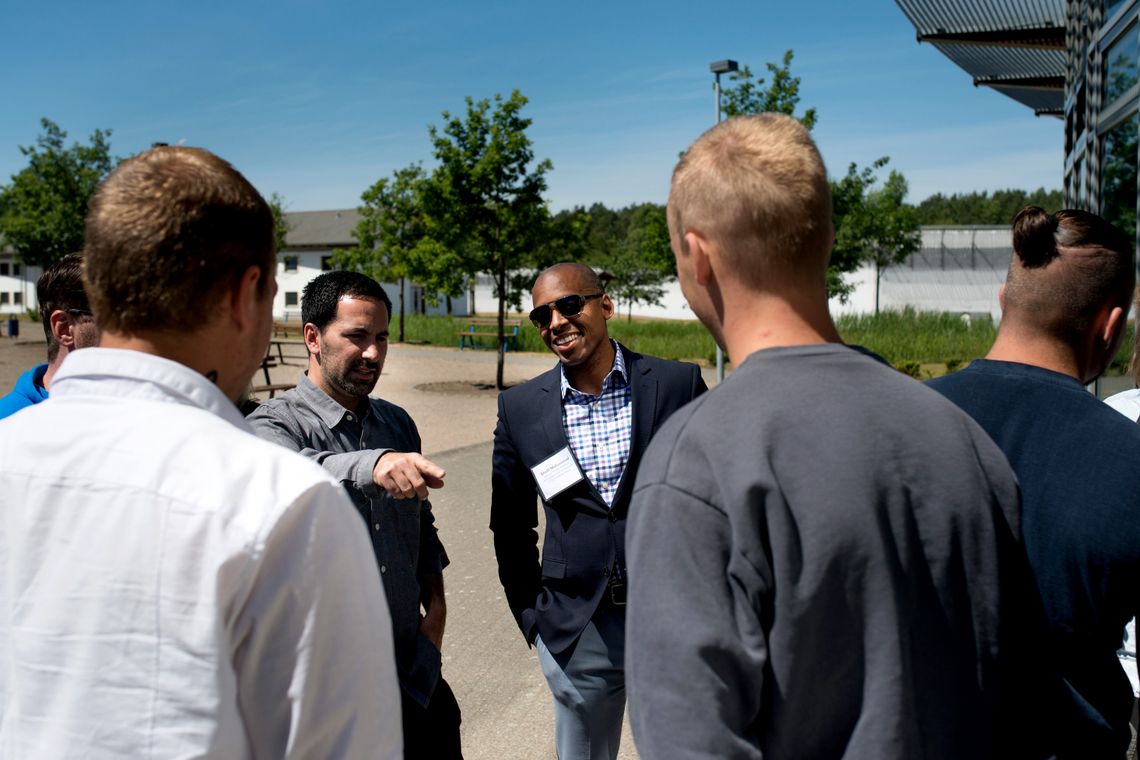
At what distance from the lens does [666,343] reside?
92.3ft

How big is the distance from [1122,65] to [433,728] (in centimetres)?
622

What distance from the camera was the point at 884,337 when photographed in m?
25.8

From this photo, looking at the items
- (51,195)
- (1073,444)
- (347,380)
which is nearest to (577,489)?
(347,380)

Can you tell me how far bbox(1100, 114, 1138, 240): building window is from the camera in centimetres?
596

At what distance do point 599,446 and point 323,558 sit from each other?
2230 mm

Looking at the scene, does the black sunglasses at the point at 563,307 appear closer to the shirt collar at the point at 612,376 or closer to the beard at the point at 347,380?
the shirt collar at the point at 612,376

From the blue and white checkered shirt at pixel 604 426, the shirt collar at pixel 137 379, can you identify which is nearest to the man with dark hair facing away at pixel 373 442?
the blue and white checkered shirt at pixel 604 426

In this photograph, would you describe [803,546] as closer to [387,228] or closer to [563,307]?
[563,307]

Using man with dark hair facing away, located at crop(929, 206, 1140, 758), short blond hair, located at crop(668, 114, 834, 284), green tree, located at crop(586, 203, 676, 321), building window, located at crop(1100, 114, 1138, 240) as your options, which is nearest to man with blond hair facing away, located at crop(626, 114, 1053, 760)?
short blond hair, located at crop(668, 114, 834, 284)

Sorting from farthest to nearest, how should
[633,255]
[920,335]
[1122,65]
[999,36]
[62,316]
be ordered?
[633,255]
[920,335]
[999,36]
[1122,65]
[62,316]

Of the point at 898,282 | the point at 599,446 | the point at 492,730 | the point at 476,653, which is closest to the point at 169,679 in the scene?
the point at 599,446

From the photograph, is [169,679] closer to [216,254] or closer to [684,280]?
[216,254]

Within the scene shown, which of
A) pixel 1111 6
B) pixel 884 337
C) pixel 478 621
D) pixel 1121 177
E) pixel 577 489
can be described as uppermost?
pixel 1111 6

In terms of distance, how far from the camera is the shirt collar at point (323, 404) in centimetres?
284
